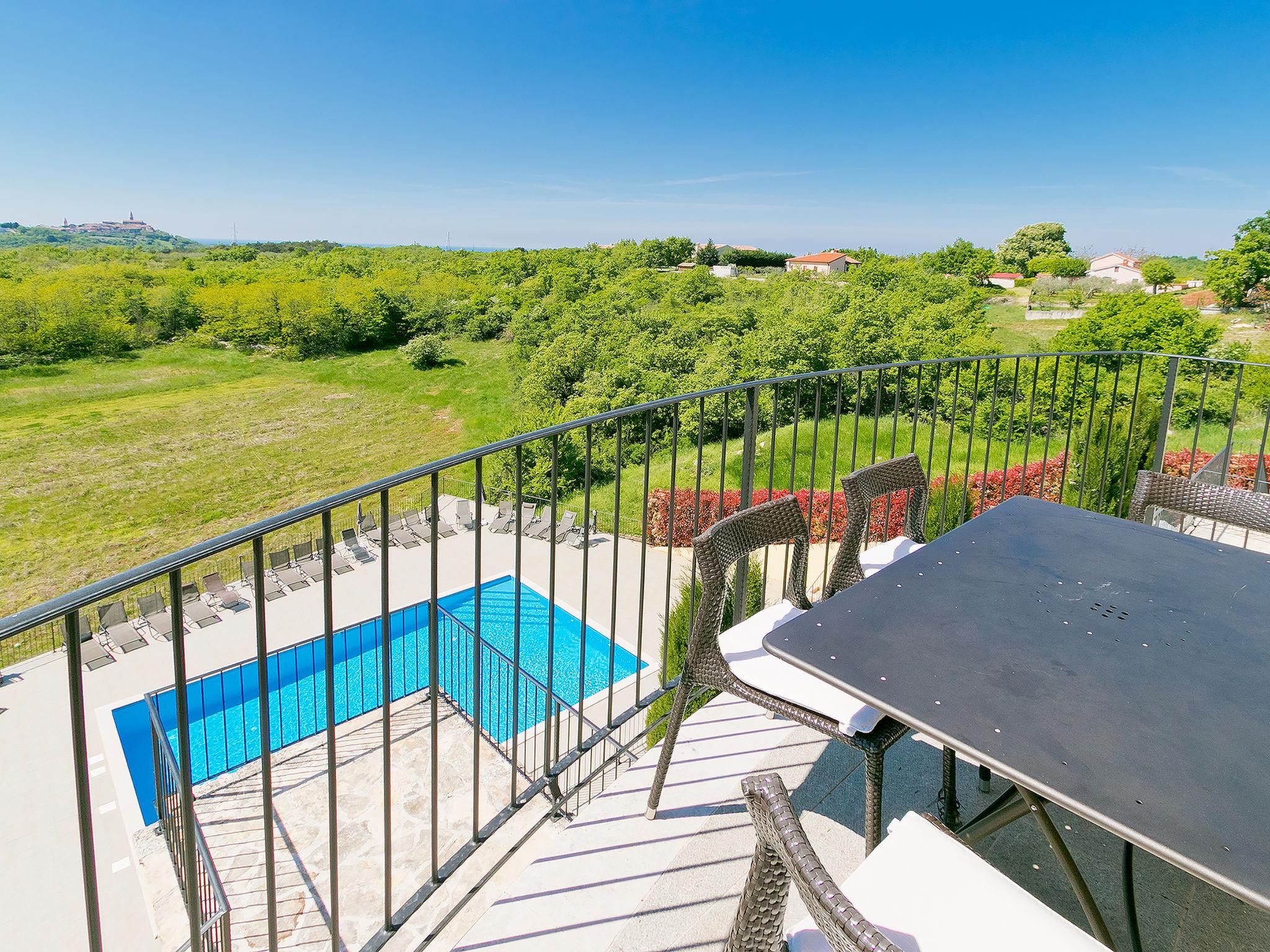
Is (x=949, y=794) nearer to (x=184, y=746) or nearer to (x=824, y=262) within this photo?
(x=184, y=746)

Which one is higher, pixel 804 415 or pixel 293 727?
pixel 804 415

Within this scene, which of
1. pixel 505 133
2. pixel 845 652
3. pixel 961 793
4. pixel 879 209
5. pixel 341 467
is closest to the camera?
pixel 845 652

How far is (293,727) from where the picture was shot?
10250 mm

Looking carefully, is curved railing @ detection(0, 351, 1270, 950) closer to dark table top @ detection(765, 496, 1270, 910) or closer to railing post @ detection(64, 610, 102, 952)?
railing post @ detection(64, 610, 102, 952)

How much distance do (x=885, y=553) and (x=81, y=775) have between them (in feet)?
6.57

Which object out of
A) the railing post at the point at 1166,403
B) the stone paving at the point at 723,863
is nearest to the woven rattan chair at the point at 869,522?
the stone paving at the point at 723,863

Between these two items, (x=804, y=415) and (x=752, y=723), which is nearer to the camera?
(x=752, y=723)

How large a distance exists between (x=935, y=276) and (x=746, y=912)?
46.0m

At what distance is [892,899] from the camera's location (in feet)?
3.20

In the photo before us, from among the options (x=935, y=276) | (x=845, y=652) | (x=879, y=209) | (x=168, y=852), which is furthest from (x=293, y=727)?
(x=879, y=209)

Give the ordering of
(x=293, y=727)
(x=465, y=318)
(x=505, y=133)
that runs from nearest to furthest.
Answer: (x=293, y=727) → (x=465, y=318) → (x=505, y=133)

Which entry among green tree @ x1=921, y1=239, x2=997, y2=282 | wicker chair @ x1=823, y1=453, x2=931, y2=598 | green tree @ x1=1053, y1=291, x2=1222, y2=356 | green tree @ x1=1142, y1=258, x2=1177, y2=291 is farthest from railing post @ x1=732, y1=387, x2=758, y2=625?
green tree @ x1=921, y1=239, x2=997, y2=282

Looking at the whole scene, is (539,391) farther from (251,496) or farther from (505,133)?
(505,133)

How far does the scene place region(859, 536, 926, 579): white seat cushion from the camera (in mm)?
2143
